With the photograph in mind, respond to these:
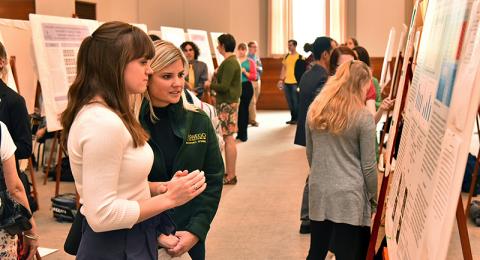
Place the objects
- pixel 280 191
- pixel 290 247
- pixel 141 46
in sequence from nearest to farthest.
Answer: pixel 141 46 < pixel 290 247 < pixel 280 191

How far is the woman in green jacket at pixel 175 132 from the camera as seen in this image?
2238mm

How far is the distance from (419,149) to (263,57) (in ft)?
45.8

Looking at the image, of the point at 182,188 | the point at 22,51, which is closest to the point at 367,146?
the point at 182,188

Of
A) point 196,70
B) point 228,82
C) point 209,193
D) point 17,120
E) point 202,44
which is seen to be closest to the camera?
point 209,193

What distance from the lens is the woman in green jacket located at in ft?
7.34

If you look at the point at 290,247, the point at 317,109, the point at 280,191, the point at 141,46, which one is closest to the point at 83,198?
the point at 141,46

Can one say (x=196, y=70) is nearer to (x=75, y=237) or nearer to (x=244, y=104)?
(x=244, y=104)

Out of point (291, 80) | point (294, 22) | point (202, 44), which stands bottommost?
point (291, 80)

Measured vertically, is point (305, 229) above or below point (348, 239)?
below

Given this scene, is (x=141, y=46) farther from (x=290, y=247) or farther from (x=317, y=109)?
(x=290, y=247)

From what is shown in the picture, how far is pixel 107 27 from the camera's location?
1855mm

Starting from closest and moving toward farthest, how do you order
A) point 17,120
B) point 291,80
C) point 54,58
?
point 17,120 → point 54,58 → point 291,80

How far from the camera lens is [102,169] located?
1.69 metres

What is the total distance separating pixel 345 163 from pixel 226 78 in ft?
12.0
